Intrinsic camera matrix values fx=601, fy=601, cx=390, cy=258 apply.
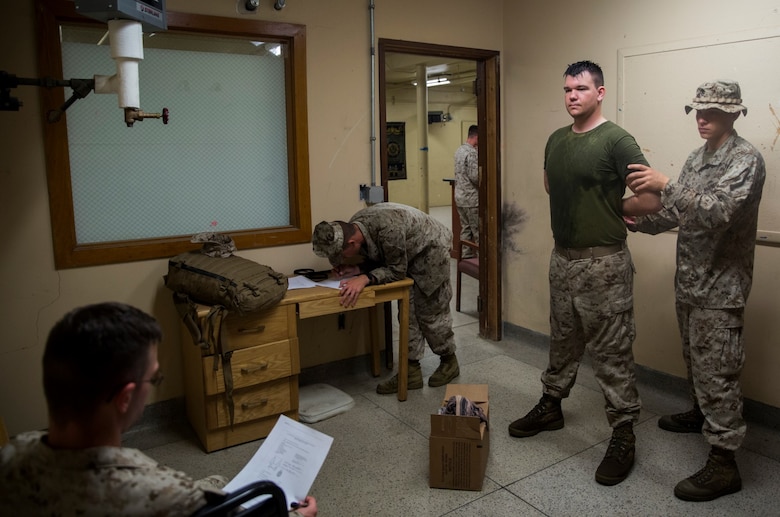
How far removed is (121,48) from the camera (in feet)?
7.06

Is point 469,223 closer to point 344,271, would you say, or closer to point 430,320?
point 430,320

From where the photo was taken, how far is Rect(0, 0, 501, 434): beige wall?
8.56 feet

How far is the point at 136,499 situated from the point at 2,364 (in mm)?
2138

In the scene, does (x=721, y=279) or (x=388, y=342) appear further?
(x=388, y=342)

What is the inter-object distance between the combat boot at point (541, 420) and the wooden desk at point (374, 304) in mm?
688

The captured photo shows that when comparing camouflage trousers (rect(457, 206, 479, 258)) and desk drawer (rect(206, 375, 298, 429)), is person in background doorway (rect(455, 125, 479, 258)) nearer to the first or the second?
camouflage trousers (rect(457, 206, 479, 258))

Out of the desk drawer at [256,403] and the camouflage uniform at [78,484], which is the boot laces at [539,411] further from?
the camouflage uniform at [78,484]

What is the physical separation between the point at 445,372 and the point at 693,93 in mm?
2019

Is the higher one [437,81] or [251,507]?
[437,81]

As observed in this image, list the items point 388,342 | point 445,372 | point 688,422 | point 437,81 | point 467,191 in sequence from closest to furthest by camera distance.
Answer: point 688,422 → point 445,372 → point 388,342 → point 467,191 → point 437,81

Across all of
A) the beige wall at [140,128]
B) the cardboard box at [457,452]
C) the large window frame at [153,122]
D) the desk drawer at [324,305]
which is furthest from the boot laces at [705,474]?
the large window frame at [153,122]

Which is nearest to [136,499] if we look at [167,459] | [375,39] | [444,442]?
[444,442]

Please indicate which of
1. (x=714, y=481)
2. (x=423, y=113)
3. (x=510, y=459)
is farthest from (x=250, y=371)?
(x=423, y=113)

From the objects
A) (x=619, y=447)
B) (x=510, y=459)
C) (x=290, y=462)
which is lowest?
(x=510, y=459)
